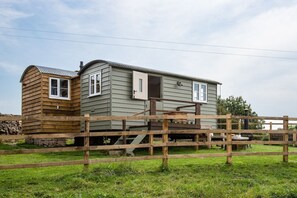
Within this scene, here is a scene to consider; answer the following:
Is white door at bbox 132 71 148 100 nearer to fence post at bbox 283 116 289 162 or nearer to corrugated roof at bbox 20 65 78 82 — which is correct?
corrugated roof at bbox 20 65 78 82

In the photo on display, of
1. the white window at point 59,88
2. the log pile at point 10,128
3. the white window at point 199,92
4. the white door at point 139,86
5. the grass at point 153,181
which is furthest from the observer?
the log pile at point 10,128

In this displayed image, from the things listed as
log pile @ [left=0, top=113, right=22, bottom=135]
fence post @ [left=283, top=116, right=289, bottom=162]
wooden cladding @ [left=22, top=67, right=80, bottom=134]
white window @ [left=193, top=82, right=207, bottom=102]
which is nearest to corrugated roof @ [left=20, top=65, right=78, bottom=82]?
wooden cladding @ [left=22, top=67, right=80, bottom=134]

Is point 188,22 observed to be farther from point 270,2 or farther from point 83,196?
point 83,196

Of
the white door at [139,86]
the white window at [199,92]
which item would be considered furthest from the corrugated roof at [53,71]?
the white window at [199,92]

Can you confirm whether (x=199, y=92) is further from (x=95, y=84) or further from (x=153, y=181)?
(x=153, y=181)

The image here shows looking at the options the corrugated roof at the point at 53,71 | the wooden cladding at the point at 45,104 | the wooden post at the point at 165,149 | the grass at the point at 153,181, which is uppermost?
the corrugated roof at the point at 53,71

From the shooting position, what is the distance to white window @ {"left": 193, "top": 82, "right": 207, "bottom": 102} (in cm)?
1736

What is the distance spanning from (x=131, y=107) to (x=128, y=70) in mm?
1549

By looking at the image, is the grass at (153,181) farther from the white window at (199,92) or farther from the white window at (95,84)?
the white window at (199,92)

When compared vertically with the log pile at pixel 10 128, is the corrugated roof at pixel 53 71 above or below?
above

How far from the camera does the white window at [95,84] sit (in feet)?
48.6

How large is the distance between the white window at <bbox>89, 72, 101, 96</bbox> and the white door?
1.51m

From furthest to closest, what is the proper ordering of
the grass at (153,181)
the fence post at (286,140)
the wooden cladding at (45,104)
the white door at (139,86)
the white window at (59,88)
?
the white window at (59,88) → the wooden cladding at (45,104) → the white door at (139,86) → the fence post at (286,140) → the grass at (153,181)

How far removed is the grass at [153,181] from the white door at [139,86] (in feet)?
20.6
